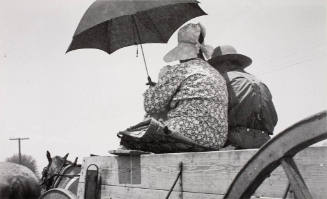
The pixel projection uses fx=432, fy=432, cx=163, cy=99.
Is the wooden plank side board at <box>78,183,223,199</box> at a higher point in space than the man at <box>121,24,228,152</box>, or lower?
lower

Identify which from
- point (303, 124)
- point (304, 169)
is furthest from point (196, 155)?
point (303, 124)

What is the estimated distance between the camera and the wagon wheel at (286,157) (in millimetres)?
1570

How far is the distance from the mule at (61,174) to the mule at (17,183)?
248 cm

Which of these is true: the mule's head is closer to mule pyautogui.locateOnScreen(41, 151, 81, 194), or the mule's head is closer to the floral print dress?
mule pyautogui.locateOnScreen(41, 151, 81, 194)

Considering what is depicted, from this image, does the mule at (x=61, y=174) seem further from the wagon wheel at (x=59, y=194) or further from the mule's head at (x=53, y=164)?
the wagon wheel at (x=59, y=194)

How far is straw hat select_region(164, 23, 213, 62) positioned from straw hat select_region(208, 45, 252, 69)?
1.30 ft

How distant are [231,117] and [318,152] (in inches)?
94.0

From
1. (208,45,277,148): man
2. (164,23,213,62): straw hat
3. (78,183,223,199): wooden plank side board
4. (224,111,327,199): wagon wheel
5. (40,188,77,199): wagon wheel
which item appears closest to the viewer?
(224,111,327,199): wagon wheel

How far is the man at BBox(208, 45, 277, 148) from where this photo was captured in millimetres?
4215

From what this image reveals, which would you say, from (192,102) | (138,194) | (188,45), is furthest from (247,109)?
(138,194)

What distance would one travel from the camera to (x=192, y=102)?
3449 mm

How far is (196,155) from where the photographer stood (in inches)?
103

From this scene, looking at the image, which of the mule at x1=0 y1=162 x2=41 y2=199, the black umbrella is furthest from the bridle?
the black umbrella

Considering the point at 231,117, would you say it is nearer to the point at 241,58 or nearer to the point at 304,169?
the point at 241,58
